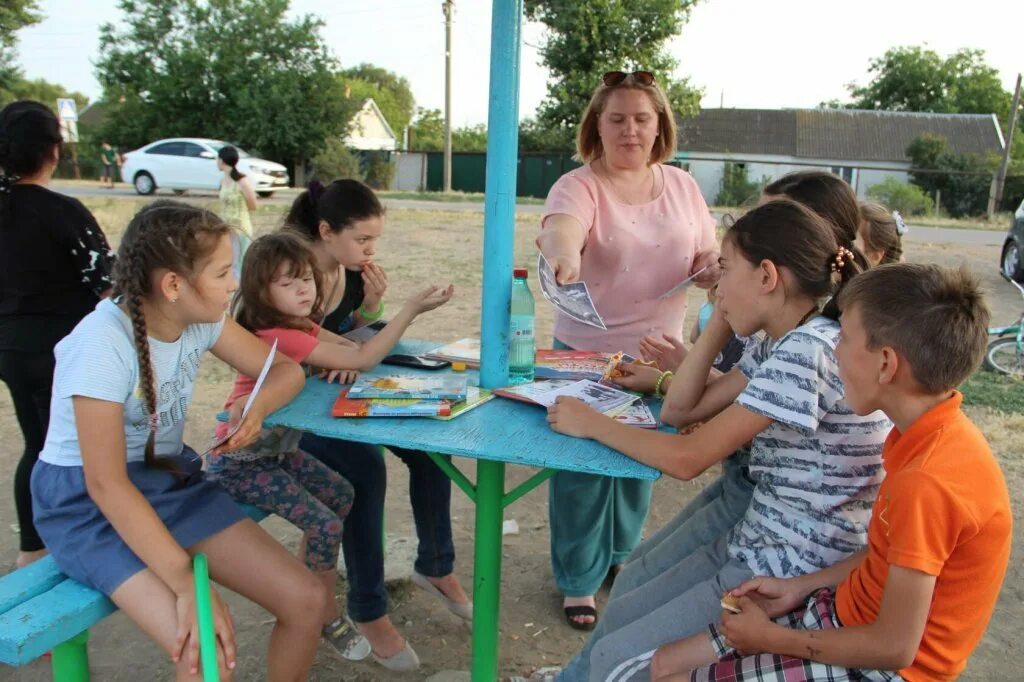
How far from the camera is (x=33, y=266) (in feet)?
8.64

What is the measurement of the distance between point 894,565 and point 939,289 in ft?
1.59

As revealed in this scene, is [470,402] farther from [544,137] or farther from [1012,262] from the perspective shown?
[544,137]

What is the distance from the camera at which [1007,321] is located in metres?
7.49

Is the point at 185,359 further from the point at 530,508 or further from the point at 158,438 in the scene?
the point at 530,508

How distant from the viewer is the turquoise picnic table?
165 centimetres

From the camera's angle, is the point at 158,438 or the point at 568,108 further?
the point at 568,108

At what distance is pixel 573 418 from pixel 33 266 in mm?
1956

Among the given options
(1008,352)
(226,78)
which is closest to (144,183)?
(226,78)

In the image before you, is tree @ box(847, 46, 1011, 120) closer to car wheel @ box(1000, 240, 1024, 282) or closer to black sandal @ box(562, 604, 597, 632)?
car wheel @ box(1000, 240, 1024, 282)

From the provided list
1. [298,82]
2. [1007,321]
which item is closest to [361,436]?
[1007,321]

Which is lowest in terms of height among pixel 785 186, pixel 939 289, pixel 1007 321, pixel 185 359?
pixel 1007 321

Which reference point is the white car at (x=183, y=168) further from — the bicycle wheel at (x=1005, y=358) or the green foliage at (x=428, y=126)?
the green foliage at (x=428, y=126)

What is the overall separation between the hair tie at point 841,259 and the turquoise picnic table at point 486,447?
1.91 ft

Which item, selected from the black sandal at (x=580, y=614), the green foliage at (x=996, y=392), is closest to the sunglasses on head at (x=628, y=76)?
the black sandal at (x=580, y=614)
